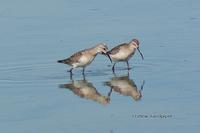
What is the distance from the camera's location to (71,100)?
11.3 metres

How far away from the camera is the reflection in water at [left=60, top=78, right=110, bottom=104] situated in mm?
11320

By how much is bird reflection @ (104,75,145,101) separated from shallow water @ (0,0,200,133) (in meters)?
0.05

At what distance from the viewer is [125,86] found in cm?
1220

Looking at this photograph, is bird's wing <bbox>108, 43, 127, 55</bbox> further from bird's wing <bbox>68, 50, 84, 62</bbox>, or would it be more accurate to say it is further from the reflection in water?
the reflection in water

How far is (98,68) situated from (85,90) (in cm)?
200

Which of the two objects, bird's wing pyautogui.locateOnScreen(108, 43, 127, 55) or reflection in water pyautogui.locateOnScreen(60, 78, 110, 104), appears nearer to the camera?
reflection in water pyautogui.locateOnScreen(60, 78, 110, 104)

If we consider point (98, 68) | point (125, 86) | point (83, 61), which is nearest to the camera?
point (125, 86)

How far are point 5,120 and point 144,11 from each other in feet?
28.2

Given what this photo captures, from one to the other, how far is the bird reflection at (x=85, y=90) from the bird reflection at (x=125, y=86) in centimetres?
33

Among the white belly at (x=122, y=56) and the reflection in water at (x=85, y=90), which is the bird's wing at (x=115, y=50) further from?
the reflection in water at (x=85, y=90)

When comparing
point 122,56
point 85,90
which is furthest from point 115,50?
point 85,90

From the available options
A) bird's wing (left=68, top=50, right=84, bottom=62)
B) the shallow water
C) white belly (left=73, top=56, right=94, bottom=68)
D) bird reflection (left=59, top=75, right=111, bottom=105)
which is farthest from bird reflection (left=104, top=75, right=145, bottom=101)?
bird's wing (left=68, top=50, right=84, bottom=62)

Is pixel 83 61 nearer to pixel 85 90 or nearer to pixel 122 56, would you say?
pixel 122 56

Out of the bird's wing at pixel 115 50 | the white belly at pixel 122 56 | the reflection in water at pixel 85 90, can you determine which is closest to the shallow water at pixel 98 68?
the reflection in water at pixel 85 90
